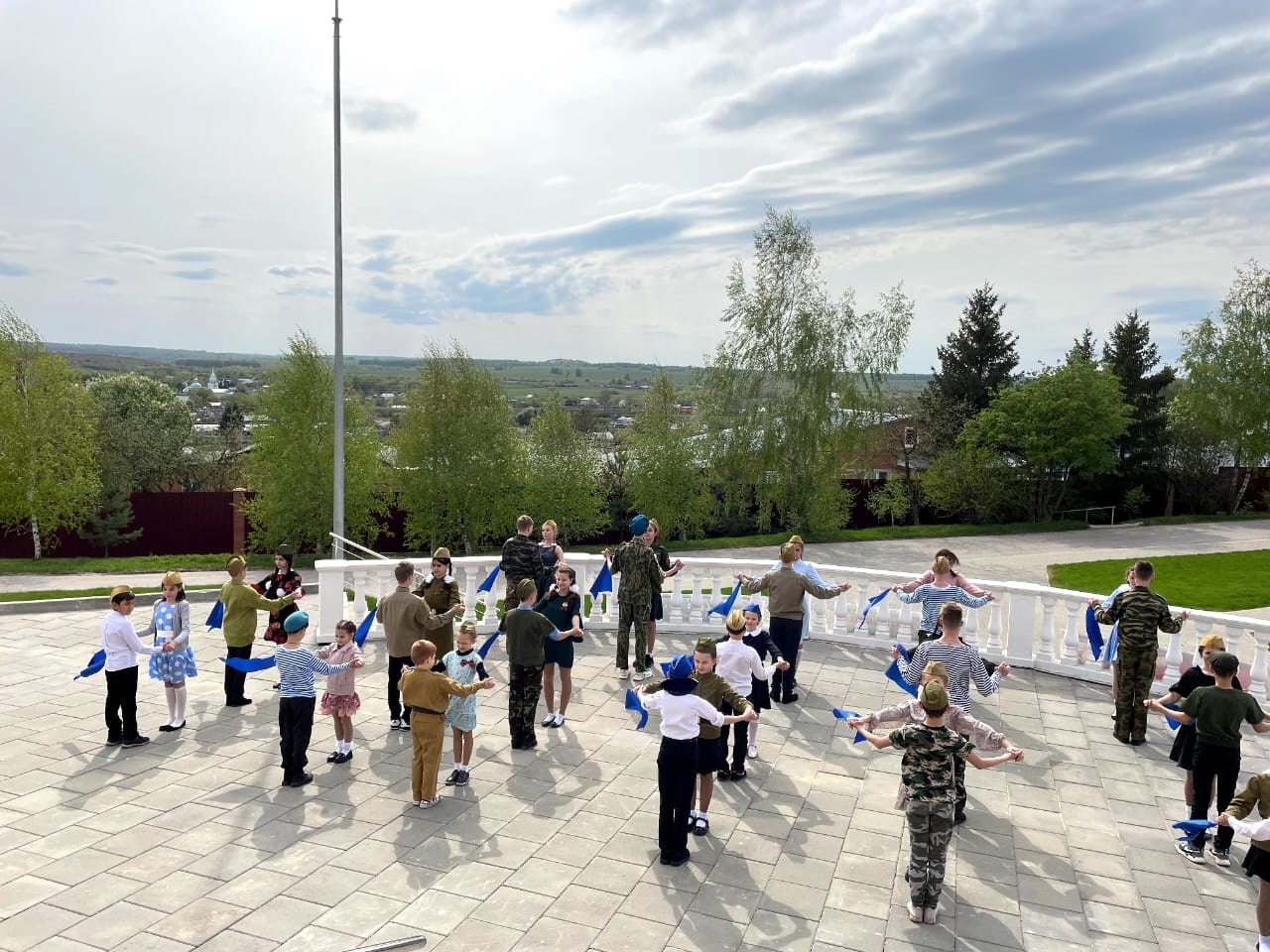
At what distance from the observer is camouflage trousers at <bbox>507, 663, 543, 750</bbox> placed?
8.88 metres

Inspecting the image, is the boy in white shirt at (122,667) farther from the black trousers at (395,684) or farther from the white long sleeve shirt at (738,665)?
the white long sleeve shirt at (738,665)

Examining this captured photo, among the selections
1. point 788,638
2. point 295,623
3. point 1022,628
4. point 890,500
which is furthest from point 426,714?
point 890,500

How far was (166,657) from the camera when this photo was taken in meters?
9.24

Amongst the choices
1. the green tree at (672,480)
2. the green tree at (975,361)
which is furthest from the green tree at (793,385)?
the green tree at (975,361)

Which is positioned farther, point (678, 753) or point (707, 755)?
point (707, 755)

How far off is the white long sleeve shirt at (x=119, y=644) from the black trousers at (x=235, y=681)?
1.42m

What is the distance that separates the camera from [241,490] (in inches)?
1299

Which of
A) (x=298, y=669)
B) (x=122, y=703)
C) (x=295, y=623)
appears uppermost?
(x=295, y=623)

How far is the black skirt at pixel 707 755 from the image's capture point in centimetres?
718

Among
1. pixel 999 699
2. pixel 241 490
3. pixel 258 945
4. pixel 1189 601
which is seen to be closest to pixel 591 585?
pixel 999 699

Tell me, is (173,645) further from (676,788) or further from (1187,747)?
(1187,747)

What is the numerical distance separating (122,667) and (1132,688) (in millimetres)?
10248

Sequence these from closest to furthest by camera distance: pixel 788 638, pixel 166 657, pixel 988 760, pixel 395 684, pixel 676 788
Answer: pixel 988 760 → pixel 676 788 → pixel 166 657 → pixel 395 684 → pixel 788 638

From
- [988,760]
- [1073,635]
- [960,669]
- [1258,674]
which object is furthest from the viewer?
[1073,635]
